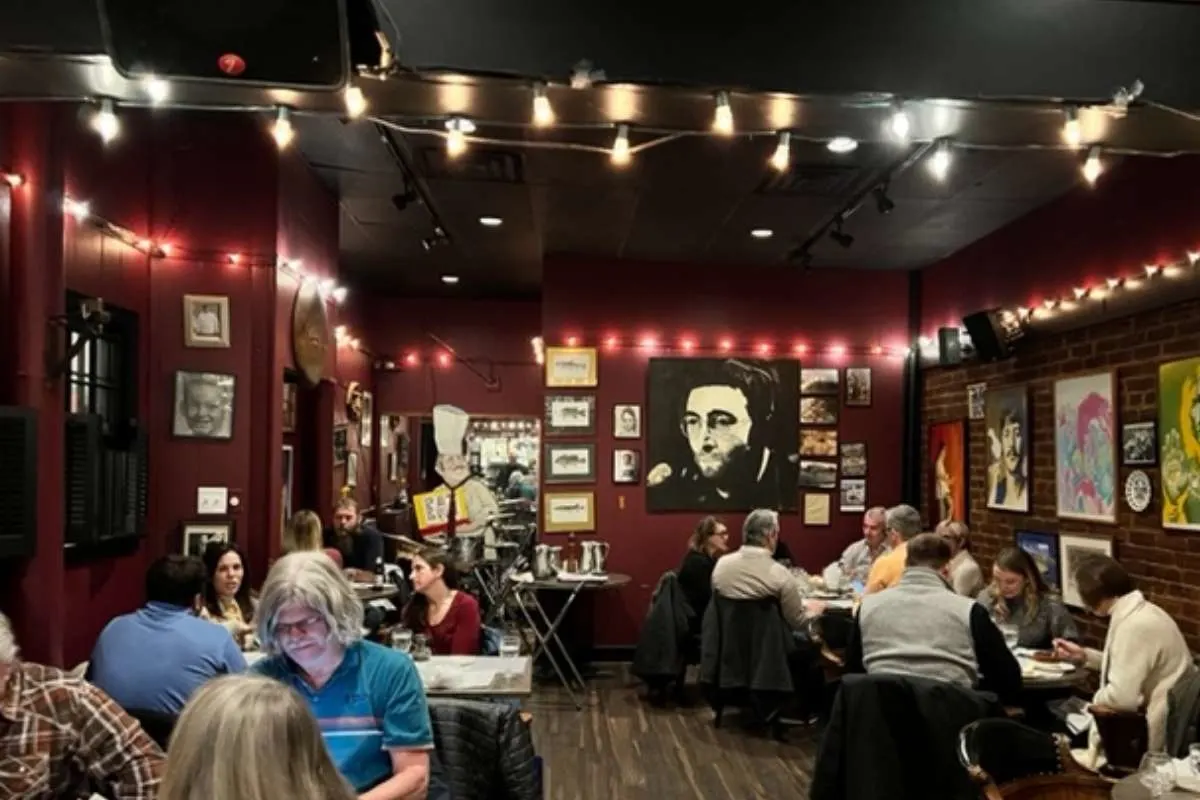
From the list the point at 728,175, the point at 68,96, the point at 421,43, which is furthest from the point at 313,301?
the point at 421,43

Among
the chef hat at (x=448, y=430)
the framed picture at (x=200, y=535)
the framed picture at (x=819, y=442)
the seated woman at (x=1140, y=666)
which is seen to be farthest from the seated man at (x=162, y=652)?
the framed picture at (x=819, y=442)

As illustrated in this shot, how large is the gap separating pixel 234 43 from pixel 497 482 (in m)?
11.3

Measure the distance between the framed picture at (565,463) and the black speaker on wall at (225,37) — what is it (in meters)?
5.77

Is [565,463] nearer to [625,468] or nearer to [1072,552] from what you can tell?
[625,468]

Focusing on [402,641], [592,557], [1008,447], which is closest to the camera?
[402,641]

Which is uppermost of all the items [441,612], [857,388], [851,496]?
[857,388]

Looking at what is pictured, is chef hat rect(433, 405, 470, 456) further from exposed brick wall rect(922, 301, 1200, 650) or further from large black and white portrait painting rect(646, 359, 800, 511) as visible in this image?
exposed brick wall rect(922, 301, 1200, 650)

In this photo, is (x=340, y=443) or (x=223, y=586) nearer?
(x=223, y=586)

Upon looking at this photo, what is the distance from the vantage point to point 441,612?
4.46 metres

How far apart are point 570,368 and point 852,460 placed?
248cm

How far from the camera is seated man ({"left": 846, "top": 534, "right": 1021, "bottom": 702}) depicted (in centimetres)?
377

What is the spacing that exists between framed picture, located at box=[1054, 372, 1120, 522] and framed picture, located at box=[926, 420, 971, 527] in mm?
1420

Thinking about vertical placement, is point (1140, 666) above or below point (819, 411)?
below

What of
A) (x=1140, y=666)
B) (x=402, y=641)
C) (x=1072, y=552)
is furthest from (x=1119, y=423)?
(x=402, y=641)
